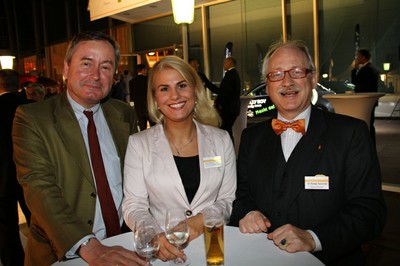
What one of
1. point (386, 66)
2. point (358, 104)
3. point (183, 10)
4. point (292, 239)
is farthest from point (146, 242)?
point (386, 66)

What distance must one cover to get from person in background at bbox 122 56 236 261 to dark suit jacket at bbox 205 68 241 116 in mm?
4238

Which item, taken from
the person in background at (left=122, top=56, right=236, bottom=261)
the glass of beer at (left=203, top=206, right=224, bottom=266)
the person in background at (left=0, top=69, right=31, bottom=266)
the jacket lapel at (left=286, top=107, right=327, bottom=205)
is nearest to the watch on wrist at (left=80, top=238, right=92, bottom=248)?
the person in background at (left=122, top=56, right=236, bottom=261)

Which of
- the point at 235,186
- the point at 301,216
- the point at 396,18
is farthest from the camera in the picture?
the point at 396,18

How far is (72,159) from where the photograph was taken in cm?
184

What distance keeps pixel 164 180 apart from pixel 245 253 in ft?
2.45

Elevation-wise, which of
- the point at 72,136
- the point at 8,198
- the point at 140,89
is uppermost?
the point at 140,89

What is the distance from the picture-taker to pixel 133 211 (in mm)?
1921

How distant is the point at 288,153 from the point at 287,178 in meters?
0.16

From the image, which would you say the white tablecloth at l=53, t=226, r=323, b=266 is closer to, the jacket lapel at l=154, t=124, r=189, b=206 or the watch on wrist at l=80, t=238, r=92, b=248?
the watch on wrist at l=80, t=238, r=92, b=248

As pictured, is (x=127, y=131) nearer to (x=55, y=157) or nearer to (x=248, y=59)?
(x=55, y=157)

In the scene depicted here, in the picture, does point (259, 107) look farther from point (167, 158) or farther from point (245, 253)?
point (245, 253)

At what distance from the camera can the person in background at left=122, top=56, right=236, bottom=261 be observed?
2027 millimetres

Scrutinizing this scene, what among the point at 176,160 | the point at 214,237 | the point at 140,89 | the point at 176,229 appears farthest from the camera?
the point at 140,89

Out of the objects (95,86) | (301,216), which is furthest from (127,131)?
(301,216)
